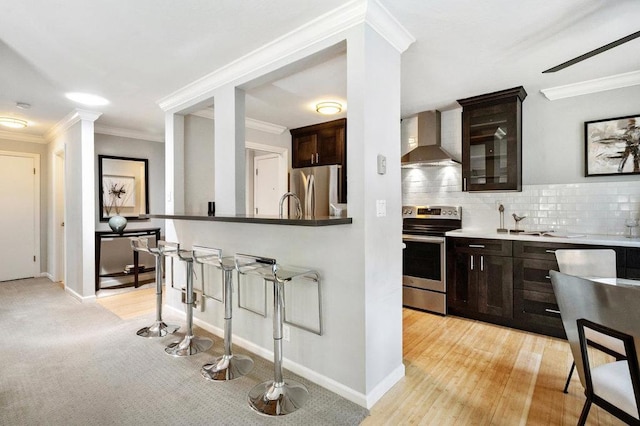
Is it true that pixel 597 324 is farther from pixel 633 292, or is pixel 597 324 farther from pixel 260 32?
pixel 260 32

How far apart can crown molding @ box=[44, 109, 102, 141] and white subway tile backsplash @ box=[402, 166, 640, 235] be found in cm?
418

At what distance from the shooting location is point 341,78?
293cm

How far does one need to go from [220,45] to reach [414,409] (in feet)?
9.20

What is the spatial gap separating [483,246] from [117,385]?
3379 mm

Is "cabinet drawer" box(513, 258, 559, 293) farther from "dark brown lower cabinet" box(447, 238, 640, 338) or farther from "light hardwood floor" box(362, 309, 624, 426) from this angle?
"light hardwood floor" box(362, 309, 624, 426)

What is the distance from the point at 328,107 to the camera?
3.71 metres

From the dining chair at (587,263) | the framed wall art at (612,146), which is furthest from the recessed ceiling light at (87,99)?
the framed wall art at (612,146)

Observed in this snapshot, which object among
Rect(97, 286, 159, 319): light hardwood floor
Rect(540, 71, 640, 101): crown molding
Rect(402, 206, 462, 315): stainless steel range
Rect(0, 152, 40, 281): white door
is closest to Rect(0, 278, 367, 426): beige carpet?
Rect(97, 286, 159, 319): light hardwood floor

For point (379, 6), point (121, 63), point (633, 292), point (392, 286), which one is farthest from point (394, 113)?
point (121, 63)

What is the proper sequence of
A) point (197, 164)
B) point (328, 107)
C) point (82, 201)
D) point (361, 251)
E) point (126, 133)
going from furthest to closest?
1. point (126, 133)
2. point (82, 201)
3. point (197, 164)
4. point (328, 107)
5. point (361, 251)

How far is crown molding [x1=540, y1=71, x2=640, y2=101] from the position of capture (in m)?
2.98

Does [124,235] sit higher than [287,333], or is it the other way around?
[124,235]

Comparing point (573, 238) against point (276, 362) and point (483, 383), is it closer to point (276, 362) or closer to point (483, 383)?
point (483, 383)

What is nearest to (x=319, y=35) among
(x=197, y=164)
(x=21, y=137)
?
(x=197, y=164)
